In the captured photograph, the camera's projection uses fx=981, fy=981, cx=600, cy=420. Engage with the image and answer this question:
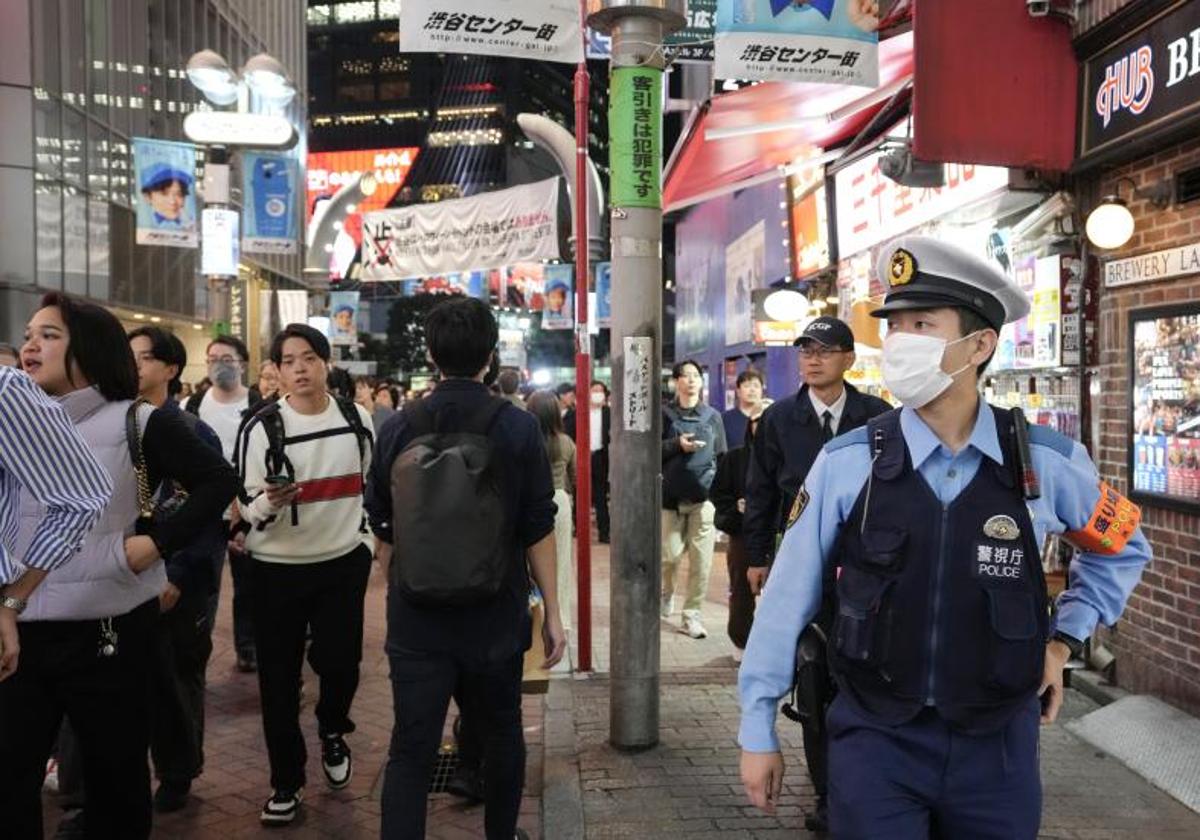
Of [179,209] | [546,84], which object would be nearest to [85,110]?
[179,209]

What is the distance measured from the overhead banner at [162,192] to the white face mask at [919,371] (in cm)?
1410

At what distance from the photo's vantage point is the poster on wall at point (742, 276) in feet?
53.3

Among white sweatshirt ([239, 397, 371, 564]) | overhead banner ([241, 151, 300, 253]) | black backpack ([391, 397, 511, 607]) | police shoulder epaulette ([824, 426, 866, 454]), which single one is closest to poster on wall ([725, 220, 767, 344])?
overhead banner ([241, 151, 300, 253])

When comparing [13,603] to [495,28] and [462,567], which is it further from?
[495,28]

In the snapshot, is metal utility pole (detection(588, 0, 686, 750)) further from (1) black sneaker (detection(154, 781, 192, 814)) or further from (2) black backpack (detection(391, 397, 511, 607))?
(1) black sneaker (detection(154, 781, 192, 814))

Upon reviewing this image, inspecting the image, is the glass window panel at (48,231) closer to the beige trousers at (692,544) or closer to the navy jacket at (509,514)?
the beige trousers at (692,544)

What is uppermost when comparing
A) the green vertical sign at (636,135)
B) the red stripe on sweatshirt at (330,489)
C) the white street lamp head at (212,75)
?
the white street lamp head at (212,75)

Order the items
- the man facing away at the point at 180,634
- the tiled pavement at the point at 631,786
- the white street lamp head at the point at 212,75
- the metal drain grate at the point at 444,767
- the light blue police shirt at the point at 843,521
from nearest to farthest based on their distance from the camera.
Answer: the light blue police shirt at the point at 843,521, the tiled pavement at the point at 631,786, the man facing away at the point at 180,634, the metal drain grate at the point at 444,767, the white street lamp head at the point at 212,75

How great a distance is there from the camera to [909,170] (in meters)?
7.04

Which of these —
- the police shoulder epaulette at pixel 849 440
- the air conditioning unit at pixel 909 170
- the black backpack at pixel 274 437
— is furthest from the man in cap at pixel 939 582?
the air conditioning unit at pixel 909 170

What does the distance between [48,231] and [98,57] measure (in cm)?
508

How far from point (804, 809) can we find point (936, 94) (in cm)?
408

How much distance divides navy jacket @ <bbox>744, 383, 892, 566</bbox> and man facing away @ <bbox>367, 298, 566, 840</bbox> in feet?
4.72

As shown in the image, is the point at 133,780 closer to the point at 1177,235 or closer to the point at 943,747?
the point at 943,747
